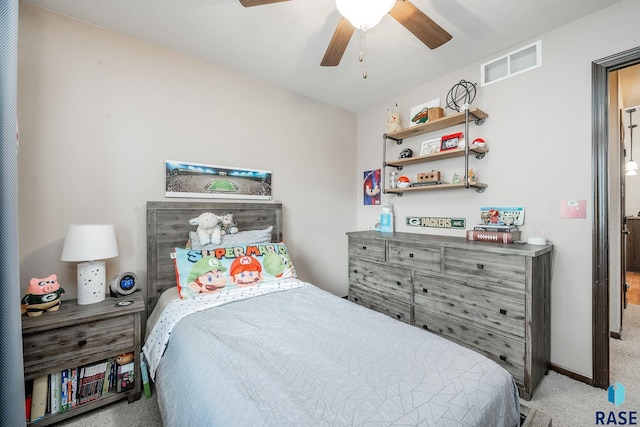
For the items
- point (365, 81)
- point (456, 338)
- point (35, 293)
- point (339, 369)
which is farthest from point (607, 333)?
point (35, 293)

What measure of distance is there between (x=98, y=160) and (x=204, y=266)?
1.12 m

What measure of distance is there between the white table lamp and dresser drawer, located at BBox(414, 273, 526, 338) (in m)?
2.35

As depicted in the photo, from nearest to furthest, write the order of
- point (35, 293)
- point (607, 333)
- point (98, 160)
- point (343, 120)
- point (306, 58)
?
1. point (35, 293)
2. point (607, 333)
3. point (98, 160)
4. point (306, 58)
5. point (343, 120)

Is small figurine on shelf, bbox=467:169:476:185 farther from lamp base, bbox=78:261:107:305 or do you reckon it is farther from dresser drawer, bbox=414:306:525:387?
lamp base, bbox=78:261:107:305

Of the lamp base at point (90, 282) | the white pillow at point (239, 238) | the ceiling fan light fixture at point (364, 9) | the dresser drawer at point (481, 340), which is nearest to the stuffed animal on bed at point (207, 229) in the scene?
the white pillow at point (239, 238)

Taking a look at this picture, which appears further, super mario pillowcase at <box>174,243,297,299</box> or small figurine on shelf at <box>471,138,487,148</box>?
small figurine on shelf at <box>471,138,487,148</box>

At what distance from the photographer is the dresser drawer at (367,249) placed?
2.62 metres

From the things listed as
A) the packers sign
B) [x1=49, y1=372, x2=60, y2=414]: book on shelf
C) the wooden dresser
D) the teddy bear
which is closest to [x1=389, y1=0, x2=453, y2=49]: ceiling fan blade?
the wooden dresser

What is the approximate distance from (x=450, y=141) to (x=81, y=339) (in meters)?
3.19

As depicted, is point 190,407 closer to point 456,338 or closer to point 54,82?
point 456,338

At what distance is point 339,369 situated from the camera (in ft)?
3.40

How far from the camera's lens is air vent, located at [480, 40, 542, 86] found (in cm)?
210

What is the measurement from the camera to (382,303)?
8.54 ft

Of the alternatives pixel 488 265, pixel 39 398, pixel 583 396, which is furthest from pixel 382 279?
pixel 39 398
